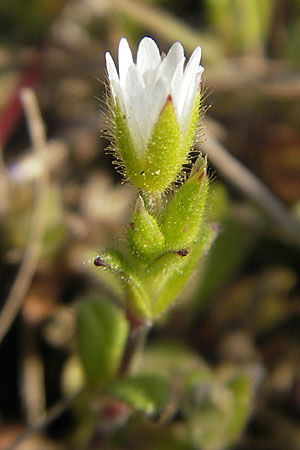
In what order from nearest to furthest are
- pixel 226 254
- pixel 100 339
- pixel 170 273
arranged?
pixel 170 273, pixel 100 339, pixel 226 254

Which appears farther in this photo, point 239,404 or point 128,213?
point 239,404

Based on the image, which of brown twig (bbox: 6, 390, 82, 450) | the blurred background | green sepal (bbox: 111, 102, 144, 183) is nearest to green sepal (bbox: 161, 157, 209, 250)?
green sepal (bbox: 111, 102, 144, 183)

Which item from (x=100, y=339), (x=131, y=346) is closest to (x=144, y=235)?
(x=131, y=346)

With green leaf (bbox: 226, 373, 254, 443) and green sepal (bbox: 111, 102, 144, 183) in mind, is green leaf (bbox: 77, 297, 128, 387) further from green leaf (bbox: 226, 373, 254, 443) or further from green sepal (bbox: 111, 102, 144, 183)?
green sepal (bbox: 111, 102, 144, 183)

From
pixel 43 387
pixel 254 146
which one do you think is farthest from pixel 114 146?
pixel 254 146

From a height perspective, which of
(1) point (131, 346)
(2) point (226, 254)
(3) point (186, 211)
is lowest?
(2) point (226, 254)

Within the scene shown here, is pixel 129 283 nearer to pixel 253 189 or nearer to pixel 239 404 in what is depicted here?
pixel 239 404
